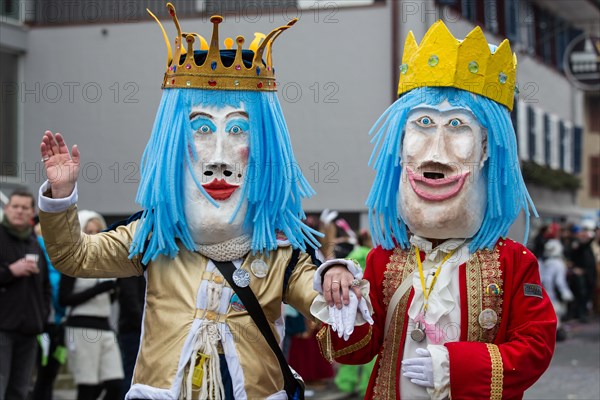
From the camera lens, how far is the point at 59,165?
4.13 metres

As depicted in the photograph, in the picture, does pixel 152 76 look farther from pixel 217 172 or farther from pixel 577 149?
pixel 577 149

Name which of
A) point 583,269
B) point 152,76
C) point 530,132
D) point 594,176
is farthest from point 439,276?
point 594,176

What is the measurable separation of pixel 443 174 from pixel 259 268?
851 mm

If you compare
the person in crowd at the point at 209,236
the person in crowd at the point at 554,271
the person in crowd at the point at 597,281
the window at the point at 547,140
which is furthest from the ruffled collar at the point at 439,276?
the window at the point at 547,140

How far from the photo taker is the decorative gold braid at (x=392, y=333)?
13.7 ft

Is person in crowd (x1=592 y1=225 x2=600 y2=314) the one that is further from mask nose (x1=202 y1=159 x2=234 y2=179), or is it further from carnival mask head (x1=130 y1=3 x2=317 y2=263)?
mask nose (x1=202 y1=159 x2=234 y2=179)

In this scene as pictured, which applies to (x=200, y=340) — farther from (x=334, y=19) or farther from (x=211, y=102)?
(x=334, y=19)

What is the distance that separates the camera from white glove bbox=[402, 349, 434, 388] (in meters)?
3.96

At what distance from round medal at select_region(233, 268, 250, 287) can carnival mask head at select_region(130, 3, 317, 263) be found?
111mm

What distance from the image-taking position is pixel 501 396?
3.97 m

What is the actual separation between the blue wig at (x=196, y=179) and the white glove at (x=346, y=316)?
0.57 m

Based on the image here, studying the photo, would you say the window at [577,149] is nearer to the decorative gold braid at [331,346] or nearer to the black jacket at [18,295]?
the black jacket at [18,295]

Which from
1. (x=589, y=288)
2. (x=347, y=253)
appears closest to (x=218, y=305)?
(x=347, y=253)

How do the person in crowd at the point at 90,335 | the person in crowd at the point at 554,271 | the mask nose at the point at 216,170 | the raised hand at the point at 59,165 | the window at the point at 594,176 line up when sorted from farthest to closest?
the window at the point at 594,176 < the person in crowd at the point at 554,271 < the person in crowd at the point at 90,335 < the mask nose at the point at 216,170 < the raised hand at the point at 59,165
